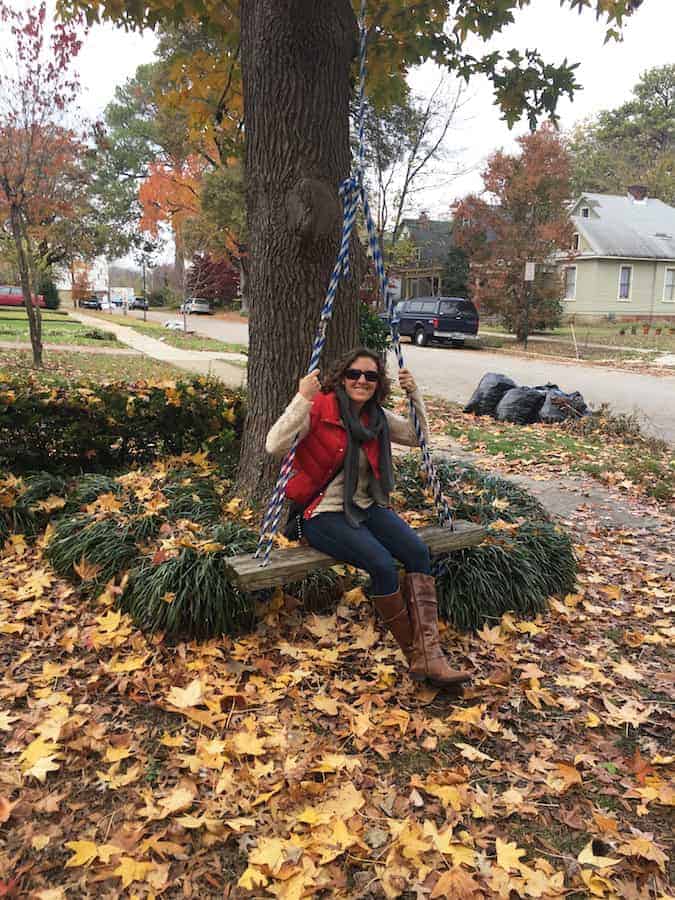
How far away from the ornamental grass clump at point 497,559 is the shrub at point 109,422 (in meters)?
1.74

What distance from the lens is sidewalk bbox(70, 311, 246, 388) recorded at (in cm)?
1434

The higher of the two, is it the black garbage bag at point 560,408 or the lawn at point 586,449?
the black garbage bag at point 560,408

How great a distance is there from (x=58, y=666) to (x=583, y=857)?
8.09ft

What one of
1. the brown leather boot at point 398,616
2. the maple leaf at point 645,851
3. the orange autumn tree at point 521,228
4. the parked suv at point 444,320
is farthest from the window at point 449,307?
the maple leaf at point 645,851

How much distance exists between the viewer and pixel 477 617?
151 inches

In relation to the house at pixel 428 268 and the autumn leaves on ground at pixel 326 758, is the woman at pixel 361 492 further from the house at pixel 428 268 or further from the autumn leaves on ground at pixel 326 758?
the house at pixel 428 268

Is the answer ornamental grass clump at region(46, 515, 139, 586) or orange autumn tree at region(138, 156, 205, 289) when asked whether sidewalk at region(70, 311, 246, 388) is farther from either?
orange autumn tree at region(138, 156, 205, 289)

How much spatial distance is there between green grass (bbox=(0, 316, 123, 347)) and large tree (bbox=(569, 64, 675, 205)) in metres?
38.7

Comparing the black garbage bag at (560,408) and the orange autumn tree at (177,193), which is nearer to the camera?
the black garbage bag at (560,408)

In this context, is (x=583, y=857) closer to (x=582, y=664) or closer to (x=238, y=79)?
(x=582, y=664)

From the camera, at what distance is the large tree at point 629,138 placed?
166ft

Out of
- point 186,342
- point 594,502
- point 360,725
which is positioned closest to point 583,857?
point 360,725

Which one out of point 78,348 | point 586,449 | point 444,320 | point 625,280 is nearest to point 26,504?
point 586,449

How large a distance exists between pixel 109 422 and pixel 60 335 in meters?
19.2
